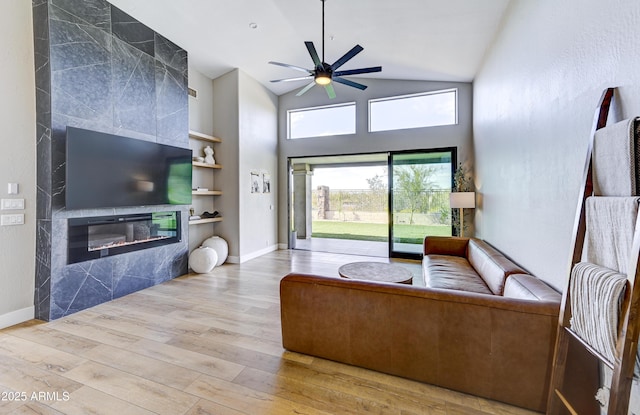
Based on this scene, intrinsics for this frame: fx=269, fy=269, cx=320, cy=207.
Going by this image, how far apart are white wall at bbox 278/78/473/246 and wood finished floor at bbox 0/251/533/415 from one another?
4098 mm

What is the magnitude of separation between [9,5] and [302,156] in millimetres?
4792

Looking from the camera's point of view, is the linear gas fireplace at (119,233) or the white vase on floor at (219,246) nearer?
the linear gas fireplace at (119,233)

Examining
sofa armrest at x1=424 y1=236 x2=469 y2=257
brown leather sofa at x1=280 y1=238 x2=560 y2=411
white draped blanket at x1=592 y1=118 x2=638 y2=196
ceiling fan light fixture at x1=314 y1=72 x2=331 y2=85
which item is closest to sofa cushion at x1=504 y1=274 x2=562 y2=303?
brown leather sofa at x1=280 y1=238 x2=560 y2=411

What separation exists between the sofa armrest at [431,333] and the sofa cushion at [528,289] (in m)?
0.15

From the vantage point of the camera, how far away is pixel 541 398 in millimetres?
1623

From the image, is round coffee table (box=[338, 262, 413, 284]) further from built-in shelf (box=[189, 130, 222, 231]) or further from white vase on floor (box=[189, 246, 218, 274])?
built-in shelf (box=[189, 130, 222, 231])

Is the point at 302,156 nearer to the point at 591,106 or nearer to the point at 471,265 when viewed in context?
the point at 471,265

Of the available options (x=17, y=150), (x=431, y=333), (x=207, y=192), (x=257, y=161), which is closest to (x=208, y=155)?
(x=207, y=192)

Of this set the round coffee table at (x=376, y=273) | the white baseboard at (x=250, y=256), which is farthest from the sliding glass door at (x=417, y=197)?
the white baseboard at (x=250, y=256)

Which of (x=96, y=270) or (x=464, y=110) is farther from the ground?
(x=464, y=110)

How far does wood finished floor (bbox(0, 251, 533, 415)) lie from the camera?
172 cm

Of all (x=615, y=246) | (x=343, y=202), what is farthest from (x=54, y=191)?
(x=343, y=202)

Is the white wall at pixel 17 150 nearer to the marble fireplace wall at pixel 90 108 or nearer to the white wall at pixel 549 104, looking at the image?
the marble fireplace wall at pixel 90 108

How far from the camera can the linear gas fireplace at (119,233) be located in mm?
3209
